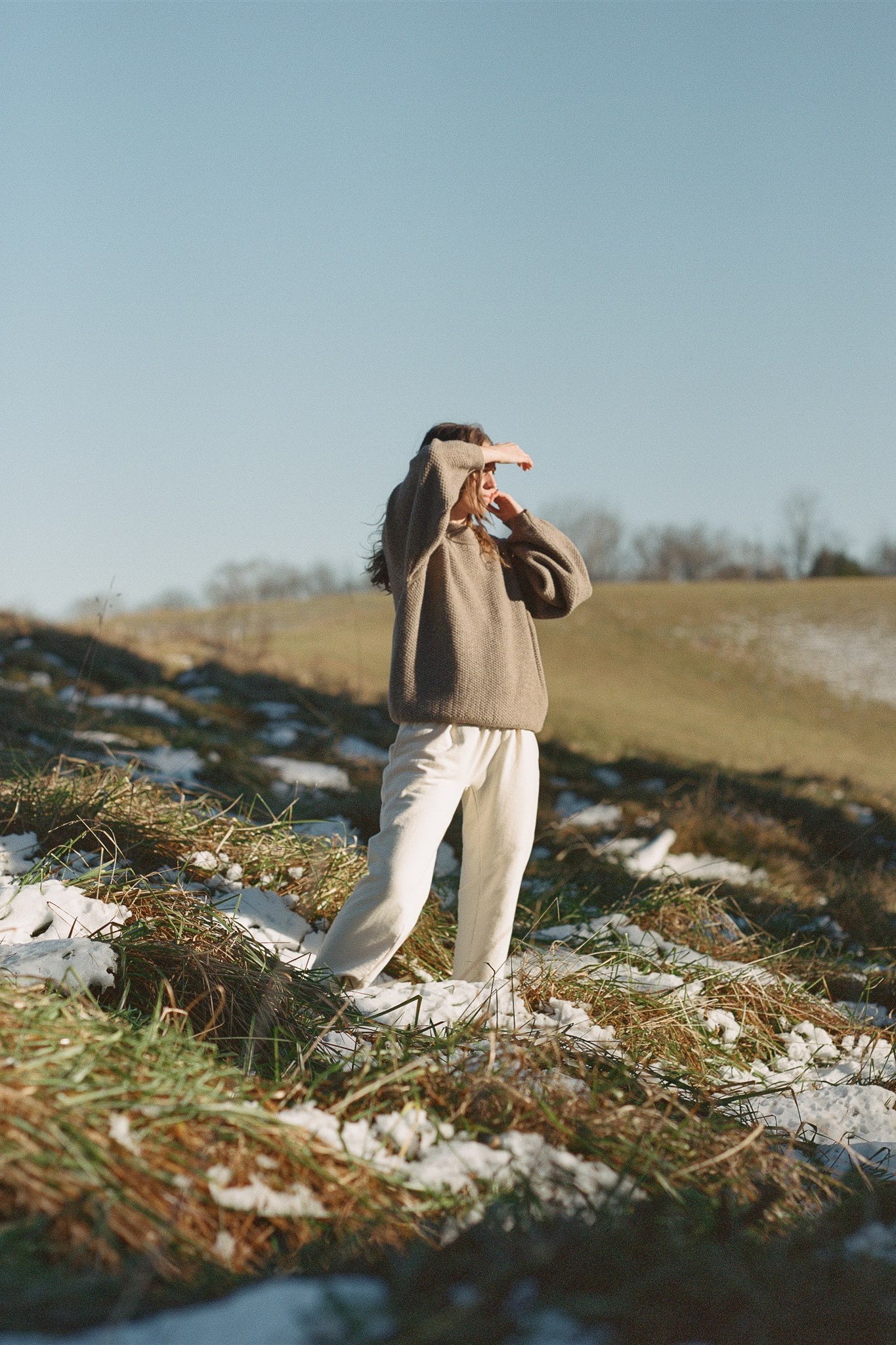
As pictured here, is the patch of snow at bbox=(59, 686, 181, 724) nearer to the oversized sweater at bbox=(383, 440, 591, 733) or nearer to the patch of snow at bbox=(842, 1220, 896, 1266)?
the oversized sweater at bbox=(383, 440, 591, 733)

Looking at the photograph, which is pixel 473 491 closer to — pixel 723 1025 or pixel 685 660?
pixel 723 1025

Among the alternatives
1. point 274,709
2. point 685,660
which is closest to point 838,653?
point 685,660

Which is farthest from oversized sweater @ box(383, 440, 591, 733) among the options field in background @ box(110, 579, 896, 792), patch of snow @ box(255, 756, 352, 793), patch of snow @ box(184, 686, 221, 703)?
field in background @ box(110, 579, 896, 792)

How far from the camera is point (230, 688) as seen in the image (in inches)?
436

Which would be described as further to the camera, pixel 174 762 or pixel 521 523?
Result: pixel 174 762

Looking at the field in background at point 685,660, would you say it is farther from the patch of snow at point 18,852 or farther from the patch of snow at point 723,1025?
the patch of snow at point 18,852

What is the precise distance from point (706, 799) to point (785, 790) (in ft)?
6.45

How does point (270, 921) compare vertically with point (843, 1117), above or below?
above

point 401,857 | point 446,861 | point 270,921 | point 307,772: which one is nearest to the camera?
point 401,857

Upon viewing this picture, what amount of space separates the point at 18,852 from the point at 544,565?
211cm

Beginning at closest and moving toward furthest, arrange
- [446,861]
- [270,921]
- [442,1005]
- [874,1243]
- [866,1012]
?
[874,1243] < [442,1005] < [270,921] < [866,1012] < [446,861]

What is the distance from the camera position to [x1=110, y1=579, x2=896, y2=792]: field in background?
1692 cm

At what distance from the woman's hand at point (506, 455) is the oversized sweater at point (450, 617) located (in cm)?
6

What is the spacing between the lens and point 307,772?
7805mm
